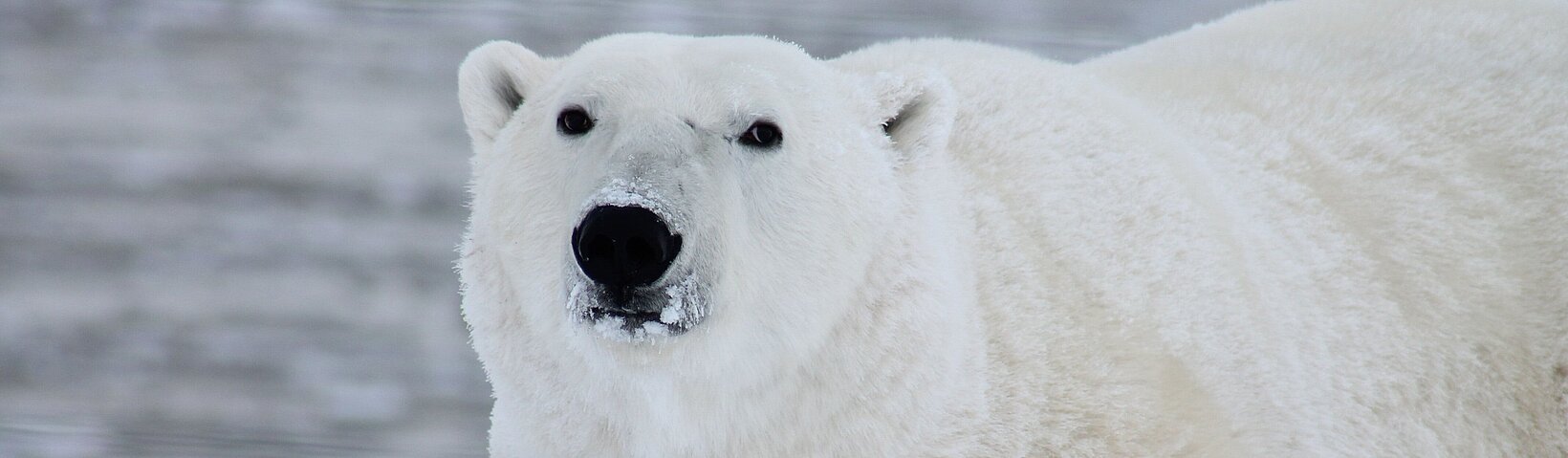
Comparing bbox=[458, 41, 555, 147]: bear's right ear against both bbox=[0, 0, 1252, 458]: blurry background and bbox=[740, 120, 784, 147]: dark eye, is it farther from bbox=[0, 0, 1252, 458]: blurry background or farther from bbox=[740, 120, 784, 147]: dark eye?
bbox=[0, 0, 1252, 458]: blurry background

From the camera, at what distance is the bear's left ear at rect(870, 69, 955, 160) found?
6.39ft

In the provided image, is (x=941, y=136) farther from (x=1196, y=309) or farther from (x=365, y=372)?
(x=365, y=372)

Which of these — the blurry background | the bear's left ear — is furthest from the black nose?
the blurry background

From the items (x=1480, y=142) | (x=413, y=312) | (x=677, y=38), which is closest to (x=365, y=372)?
(x=413, y=312)

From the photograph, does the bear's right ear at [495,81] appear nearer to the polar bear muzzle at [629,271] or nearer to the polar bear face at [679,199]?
the polar bear face at [679,199]

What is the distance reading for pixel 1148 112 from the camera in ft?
7.88

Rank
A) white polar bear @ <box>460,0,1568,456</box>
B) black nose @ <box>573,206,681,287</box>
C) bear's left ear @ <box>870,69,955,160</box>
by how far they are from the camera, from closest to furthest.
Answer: black nose @ <box>573,206,681,287</box>, white polar bear @ <box>460,0,1568,456</box>, bear's left ear @ <box>870,69,955,160</box>

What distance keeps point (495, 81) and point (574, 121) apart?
28cm

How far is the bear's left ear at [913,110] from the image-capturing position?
1946 millimetres

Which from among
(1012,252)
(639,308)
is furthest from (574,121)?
(1012,252)

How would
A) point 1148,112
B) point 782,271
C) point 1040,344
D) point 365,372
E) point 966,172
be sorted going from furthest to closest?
point 365,372, point 1148,112, point 966,172, point 1040,344, point 782,271

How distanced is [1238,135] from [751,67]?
1120 millimetres

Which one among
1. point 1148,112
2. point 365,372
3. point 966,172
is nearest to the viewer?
point 966,172

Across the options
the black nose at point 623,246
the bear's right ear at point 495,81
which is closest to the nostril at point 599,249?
the black nose at point 623,246
